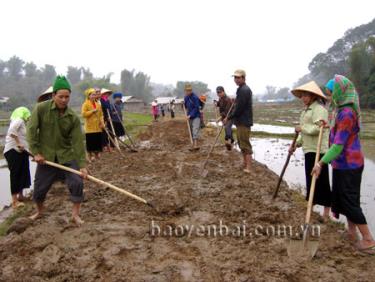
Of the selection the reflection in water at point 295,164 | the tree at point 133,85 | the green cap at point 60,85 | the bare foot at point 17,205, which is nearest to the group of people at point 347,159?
the reflection in water at point 295,164

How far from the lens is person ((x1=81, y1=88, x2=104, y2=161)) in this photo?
7859 millimetres

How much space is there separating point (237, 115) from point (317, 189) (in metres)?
2.38

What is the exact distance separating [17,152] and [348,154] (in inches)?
176

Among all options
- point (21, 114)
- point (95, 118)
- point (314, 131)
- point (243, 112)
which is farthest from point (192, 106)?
point (314, 131)

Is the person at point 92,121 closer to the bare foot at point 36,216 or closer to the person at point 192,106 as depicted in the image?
the person at point 192,106

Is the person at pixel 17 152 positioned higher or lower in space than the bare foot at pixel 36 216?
higher

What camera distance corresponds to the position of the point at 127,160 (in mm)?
8430

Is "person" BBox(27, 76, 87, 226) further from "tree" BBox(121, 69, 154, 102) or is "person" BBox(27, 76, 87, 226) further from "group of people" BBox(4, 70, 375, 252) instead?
"tree" BBox(121, 69, 154, 102)

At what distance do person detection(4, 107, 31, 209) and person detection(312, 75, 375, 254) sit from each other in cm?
399

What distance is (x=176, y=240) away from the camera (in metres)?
3.92

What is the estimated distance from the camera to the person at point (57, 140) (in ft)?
13.6

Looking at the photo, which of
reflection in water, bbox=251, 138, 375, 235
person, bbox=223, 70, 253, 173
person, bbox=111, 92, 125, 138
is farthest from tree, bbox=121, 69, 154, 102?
person, bbox=223, 70, 253, 173

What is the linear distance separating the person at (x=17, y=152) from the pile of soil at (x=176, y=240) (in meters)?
0.47

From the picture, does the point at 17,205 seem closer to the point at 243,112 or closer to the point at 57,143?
the point at 57,143
